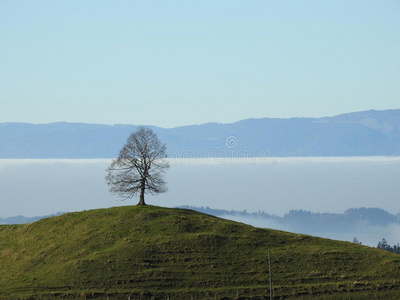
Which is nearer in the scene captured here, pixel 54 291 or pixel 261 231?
pixel 54 291

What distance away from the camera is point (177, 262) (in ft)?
262

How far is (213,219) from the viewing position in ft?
316

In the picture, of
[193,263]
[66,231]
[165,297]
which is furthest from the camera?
[66,231]

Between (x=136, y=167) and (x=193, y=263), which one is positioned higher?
(x=136, y=167)

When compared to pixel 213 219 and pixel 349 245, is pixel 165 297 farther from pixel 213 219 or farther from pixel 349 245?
pixel 349 245

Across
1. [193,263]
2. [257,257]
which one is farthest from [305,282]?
[193,263]

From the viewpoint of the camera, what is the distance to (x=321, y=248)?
86438 millimetres

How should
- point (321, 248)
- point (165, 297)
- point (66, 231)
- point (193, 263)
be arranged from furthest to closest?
point (66, 231) < point (321, 248) < point (193, 263) < point (165, 297)

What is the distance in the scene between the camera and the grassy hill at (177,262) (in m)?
74.1

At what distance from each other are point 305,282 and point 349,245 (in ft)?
58.1

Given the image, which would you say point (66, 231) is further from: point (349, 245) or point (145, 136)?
→ point (349, 245)

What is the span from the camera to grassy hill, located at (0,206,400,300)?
243ft

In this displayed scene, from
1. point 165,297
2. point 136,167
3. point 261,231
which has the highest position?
point 136,167

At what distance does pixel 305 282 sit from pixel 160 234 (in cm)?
2231
